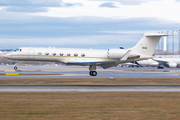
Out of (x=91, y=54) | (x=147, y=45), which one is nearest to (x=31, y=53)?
(x=91, y=54)

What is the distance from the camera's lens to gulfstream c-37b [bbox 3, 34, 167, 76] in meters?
40.3

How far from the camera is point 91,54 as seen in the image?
137 ft

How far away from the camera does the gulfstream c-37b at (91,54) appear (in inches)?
1588

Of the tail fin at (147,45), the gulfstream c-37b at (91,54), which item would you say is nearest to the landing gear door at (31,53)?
the gulfstream c-37b at (91,54)

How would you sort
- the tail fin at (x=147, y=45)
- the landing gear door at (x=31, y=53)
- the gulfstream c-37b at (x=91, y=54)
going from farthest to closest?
the tail fin at (x=147, y=45) < the landing gear door at (x=31, y=53) < the gulfstream c-37b at (x=91, y=54)

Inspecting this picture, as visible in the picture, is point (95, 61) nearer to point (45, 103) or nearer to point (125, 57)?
point (125, 57)

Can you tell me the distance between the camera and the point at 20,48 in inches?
1650

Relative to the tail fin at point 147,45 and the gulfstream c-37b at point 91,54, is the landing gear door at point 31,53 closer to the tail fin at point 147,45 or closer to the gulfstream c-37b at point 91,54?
the gulfstream c-37b at point 91,54

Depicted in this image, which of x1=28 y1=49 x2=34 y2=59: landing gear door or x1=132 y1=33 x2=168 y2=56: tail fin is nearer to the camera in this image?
x1=28 y1=49 x2=34 y2=59: landing gear door

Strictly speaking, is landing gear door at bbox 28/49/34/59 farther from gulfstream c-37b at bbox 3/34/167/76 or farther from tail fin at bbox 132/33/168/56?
tail fin at bbox 132/33/168/56

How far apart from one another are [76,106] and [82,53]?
25.3 m

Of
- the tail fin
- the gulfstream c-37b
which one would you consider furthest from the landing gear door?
the tail fin

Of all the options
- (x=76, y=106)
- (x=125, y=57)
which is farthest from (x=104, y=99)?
(x=125, y=57)

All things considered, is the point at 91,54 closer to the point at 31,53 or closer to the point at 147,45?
the point at 31,53
